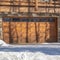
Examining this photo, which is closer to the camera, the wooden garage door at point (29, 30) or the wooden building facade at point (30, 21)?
the wooden building facade at point (30, 21)

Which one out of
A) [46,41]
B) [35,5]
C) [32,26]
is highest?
[35,5]

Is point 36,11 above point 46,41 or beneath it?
above

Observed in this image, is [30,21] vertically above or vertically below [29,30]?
above

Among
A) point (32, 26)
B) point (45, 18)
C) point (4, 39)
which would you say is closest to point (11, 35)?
point (4, 39)

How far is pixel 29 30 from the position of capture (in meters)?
20.5

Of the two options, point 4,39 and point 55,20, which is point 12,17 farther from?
point 55,20

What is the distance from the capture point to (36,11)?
20.1 meters

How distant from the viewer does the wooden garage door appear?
796 inches

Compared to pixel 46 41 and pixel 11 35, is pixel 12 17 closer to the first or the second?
pixel 11 35

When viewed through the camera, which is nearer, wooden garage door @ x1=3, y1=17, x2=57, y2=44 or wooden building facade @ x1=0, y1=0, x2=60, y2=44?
wooden building facade @ x1=0, y1=0, x2=60, y2=44

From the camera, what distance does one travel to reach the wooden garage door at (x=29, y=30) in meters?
20.2

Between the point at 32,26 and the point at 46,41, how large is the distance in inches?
68.8

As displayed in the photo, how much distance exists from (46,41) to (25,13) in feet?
9.91

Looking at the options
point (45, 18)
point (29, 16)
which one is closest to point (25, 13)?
point (29, 16)
